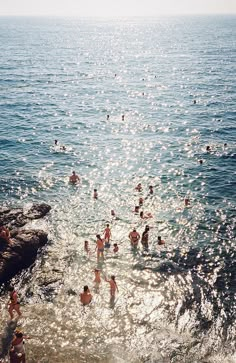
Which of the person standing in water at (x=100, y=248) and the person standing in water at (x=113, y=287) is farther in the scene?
the person standing in water at (x=100, y=248)

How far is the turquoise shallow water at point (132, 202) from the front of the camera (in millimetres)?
17453

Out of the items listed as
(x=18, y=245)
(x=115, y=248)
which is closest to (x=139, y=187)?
(x=115, y=248)

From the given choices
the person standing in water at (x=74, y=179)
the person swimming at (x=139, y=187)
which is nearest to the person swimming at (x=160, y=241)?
the person swimming at (x=139, y=187)

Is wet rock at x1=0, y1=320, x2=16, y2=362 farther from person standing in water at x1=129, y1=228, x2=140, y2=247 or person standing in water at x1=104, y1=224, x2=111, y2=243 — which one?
person standing in water at x1=129, y1=228, x2=140, y2=247

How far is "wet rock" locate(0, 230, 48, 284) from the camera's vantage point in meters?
20.9

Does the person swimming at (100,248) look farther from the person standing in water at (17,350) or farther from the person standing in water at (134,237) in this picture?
the person standing in water at (17,350)

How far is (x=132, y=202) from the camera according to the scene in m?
29.7

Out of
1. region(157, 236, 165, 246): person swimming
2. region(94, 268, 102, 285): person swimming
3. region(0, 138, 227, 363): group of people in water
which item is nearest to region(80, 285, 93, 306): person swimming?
region(0, 138, 227, 363): group of people in water

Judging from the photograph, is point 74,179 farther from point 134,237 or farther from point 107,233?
→ point 134,237

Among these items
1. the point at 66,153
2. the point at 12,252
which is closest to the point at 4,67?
the point at 66,153

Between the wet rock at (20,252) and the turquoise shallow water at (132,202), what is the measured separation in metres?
0.83

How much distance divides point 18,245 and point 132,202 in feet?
36.7

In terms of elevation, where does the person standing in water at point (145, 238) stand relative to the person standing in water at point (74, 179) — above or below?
below

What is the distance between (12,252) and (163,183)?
16573 millimetres
